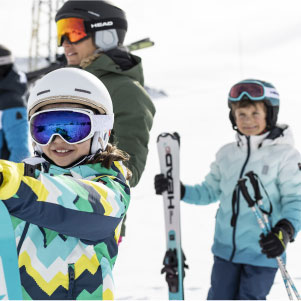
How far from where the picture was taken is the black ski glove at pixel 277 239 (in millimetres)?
3479

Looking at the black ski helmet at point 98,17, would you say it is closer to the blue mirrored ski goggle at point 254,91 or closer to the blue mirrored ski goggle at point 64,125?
the blue mirrored ski goggle at point 64,125

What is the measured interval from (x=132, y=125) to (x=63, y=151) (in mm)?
787

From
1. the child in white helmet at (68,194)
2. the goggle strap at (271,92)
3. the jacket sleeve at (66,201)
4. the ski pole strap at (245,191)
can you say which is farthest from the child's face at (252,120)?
the jacket sleeve at (66,201)

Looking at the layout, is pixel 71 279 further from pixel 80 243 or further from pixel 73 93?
pixel 73 93

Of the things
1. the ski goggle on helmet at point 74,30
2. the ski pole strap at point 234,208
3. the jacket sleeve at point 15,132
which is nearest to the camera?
the ski goggle on helmet at point 74,30

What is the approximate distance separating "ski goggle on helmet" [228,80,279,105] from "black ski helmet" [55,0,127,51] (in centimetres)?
143

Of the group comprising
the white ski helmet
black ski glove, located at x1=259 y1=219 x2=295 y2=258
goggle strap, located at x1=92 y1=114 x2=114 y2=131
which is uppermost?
the white ski helmet

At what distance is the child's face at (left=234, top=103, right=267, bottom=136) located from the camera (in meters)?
4.08

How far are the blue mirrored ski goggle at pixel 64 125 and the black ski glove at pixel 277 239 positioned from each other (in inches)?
73.1

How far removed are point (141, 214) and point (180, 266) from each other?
425 centimetres

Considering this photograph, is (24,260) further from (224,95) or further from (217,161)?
(224,95)

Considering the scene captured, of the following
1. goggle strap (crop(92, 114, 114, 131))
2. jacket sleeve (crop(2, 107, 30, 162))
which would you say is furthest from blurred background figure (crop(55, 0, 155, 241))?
jacket sleeve (crop(2, 107, 30, 162))

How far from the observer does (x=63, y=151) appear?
2.13 m

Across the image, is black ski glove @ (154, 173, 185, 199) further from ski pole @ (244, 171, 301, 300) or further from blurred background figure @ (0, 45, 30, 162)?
blurred background figure @ (0, 45, 30, 162)
